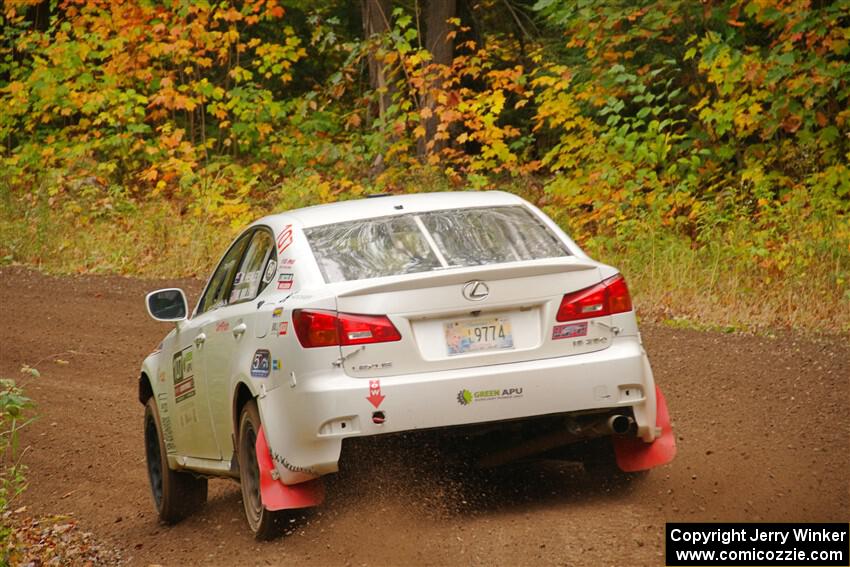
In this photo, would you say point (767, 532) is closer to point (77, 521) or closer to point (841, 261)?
point (77, 521)

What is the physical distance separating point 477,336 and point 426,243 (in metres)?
0.70

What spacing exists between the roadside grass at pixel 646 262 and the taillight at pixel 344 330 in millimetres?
7307

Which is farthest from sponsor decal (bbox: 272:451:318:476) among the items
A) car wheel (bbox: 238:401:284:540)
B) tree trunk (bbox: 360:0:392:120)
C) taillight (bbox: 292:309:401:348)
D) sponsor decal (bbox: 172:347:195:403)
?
tree trunk (bbox: 360:0:392:120)

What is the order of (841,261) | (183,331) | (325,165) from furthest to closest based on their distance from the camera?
(325,165) → (841,261) → (183,331)

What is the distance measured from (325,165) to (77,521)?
16.1m

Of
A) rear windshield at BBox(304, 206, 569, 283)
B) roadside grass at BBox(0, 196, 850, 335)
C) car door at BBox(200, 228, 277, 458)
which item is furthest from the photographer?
roadside grass at BBox(0, 196, 850, 335)

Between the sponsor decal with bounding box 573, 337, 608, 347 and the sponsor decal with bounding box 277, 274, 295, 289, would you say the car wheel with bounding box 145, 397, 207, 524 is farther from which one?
the sponsor decal with bounding box 573, 337, 608, 347

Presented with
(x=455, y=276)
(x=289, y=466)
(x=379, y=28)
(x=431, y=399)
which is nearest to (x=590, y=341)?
(x=455, y=276)

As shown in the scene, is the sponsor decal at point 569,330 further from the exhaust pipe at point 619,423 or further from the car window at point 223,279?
the car window at point 223,279

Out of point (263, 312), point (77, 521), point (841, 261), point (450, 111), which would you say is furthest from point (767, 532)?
point (450, 111)

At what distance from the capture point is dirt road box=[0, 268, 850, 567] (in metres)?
5.90

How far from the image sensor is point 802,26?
16.5 meters

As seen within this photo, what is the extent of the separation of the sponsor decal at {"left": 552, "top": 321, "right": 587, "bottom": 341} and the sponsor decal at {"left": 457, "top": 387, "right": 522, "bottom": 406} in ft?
1.08

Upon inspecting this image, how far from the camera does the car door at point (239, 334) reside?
634 cm
